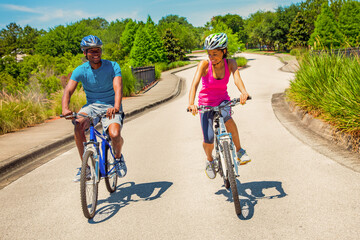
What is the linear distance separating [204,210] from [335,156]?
119 inches

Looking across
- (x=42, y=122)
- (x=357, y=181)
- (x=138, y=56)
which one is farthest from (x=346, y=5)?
(x=357, y=181)

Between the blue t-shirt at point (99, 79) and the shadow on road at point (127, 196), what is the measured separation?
4.12ft

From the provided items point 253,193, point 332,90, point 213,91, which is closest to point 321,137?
point 332,90

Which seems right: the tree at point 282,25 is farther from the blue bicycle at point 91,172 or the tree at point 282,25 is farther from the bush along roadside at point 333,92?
the blue bicycle at point 91,172

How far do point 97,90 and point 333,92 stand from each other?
17.0 ft

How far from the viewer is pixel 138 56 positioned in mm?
54625

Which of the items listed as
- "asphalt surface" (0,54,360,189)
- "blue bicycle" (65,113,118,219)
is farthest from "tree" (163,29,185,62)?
"blue bicycle" (65,113,118,219)

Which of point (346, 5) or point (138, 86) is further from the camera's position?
point (346, 5)

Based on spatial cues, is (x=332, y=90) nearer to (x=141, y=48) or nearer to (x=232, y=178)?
(x=232, y=178)

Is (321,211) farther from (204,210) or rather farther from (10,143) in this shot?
(10,143)

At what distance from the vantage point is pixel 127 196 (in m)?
4.83

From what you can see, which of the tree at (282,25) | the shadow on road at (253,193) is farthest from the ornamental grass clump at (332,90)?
the tree at (282,25)

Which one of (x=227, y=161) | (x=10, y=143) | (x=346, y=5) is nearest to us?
(x=227, y=161)

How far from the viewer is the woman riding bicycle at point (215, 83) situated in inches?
163
